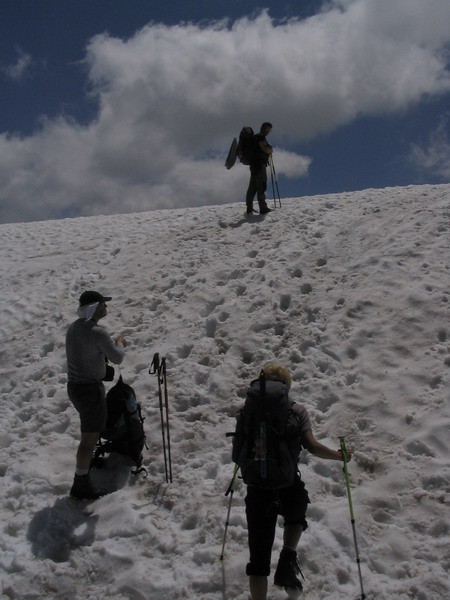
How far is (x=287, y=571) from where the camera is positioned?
5.11m

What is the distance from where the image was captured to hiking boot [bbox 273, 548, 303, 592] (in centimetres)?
509

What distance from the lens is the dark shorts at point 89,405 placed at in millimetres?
6832

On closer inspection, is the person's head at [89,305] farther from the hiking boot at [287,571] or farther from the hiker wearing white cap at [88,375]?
the hiking boot at [287,571]

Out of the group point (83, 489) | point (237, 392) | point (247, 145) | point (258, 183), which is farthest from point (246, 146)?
point (83, 489)

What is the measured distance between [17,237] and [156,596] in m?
16.8

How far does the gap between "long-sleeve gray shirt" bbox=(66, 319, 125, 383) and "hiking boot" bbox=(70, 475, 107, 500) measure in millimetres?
1245

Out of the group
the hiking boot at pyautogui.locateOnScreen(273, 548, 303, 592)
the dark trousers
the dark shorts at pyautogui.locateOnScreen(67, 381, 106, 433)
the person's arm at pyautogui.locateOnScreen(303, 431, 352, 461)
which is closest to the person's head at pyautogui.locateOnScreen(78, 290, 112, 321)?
the dark shorts at pyautogui.locateOnScreen(67, 381, 106, 433)

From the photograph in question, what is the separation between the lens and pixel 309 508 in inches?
251

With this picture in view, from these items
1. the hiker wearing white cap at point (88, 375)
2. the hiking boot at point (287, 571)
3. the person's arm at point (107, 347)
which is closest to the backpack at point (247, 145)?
the hiker wearing white cap at point (88, 375)

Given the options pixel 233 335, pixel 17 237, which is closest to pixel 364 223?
pixel 233 335

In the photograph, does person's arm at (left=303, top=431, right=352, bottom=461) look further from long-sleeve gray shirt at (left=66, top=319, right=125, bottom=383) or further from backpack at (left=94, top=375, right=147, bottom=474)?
backpack at (left=94, top=375, right=147, bottom=474)

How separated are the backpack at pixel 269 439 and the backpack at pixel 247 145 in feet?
36.7

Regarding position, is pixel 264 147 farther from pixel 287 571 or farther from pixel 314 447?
pixel 287 571

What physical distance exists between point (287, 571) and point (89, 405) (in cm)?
317
